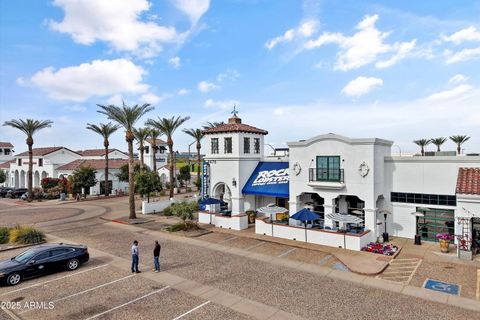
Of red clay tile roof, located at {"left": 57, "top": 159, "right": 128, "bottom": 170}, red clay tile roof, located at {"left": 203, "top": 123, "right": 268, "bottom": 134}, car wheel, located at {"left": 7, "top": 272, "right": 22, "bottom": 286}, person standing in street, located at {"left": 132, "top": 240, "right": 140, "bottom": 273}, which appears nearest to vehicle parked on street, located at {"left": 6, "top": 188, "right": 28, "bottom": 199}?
red clay tile roof, located at {"left": 57, "top": 159, "right": 128, "bottom": 170}

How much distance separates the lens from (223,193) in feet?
104

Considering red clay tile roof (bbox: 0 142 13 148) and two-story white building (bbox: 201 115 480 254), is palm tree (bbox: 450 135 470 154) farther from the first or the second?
red clay tile roof (bbox: 0 142 13 148)

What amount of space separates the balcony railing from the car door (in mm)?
17741

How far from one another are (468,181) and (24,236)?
30.5 meters

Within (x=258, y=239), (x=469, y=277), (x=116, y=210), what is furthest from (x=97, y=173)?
(x=469, y=277)

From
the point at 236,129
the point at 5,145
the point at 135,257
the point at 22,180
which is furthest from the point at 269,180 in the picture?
the point at 5,145

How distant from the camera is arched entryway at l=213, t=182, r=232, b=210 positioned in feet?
98.7

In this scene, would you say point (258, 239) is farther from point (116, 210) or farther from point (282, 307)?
point (116, 210)

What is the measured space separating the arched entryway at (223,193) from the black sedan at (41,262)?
47.3ft

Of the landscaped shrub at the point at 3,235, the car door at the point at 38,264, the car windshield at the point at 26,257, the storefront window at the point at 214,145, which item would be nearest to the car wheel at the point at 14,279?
the car door at the point at 38,264

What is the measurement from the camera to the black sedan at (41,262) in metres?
14.8

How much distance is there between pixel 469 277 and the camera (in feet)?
51.1

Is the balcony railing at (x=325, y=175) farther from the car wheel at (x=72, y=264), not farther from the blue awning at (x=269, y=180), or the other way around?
the car wheel at (x=72, y=264)

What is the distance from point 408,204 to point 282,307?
48.2 feet
